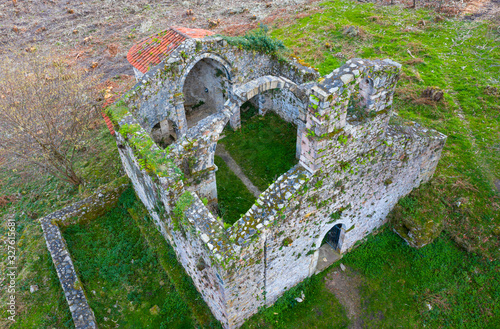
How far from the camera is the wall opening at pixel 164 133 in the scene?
1578cm

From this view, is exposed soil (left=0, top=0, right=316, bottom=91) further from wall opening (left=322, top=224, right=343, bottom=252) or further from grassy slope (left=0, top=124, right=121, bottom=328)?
wall opening (left=322, top=224, right=343, bottom=252)

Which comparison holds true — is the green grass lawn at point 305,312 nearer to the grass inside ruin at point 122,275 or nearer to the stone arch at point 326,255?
the stone arch at point 326,255

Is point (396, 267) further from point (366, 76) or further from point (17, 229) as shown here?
point (17, 229)

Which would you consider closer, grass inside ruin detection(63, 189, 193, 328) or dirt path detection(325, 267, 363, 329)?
dirt path detection(325, 267, 363, 329)

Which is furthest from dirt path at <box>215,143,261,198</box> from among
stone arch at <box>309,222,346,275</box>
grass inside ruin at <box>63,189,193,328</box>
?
grass inside ruin at <box>63,189,193,328</box>

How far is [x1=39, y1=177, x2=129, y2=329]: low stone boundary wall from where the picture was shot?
10195mm

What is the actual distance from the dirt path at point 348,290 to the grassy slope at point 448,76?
3.86m

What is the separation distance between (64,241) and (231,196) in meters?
6.42

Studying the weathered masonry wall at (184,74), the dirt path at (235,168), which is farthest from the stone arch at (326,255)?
the weathered masonry wall at (184,74)

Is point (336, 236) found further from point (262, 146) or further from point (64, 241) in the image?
point (64, 241)

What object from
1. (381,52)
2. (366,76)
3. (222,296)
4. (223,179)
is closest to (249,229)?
(222,296)

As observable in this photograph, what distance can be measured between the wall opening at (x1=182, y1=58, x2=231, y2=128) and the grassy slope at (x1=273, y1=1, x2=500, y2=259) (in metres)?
7.71

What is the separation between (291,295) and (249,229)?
376 cm

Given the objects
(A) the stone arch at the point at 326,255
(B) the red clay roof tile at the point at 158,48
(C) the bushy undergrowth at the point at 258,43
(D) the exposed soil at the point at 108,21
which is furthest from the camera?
(D) the exposed soil at the point at 108,21
